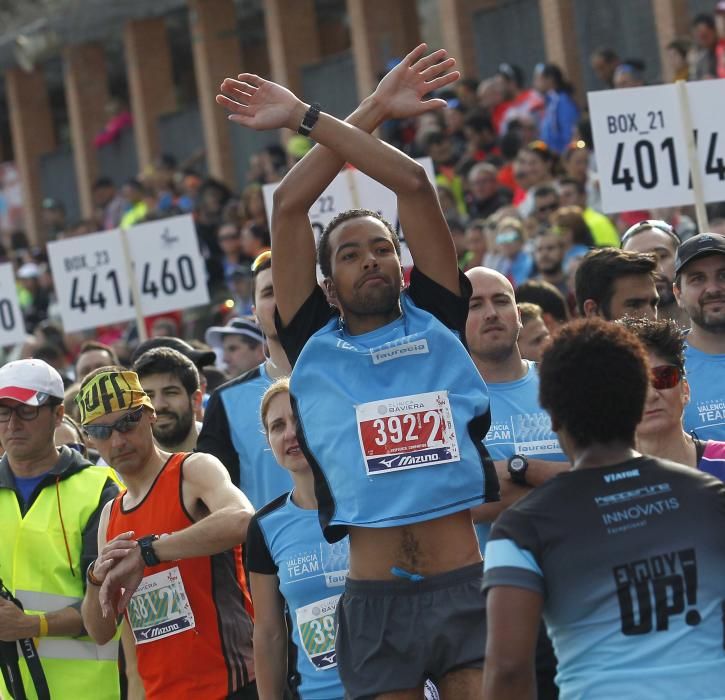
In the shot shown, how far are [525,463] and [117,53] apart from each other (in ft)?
86.0

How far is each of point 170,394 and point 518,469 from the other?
2461mm

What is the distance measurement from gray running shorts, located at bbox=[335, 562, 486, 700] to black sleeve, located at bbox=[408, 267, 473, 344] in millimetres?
819

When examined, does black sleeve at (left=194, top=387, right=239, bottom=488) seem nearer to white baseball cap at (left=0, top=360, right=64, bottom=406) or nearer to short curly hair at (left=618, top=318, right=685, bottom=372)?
white baseball cap at (left=0, top=360, right=64, bottom=406)

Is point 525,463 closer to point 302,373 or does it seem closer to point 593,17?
point 302,373

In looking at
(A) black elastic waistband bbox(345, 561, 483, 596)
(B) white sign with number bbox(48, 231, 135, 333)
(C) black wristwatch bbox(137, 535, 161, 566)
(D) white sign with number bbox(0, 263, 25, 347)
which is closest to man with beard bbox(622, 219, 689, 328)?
(C) black wristwatch bbox(137, 535, 161, 566)

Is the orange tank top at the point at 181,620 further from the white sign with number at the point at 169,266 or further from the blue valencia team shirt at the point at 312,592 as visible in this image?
the white sign with number at the point at 169,266

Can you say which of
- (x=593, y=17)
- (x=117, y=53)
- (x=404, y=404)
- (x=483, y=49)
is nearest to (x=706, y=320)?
(x=404, y=404)

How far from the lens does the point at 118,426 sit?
645 cm

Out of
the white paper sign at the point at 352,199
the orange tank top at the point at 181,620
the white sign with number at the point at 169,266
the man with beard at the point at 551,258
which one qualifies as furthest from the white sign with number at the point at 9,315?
the orange tank top at the point at 181,620

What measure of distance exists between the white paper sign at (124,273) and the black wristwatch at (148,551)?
577cm

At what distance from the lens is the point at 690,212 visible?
11.7m

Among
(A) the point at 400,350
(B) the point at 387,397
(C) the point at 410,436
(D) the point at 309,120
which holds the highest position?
(D) the point at 309,120


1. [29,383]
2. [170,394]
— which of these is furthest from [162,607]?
[170,394]

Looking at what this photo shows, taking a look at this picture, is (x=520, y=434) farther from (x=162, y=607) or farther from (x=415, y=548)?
(x=162, y=607)
